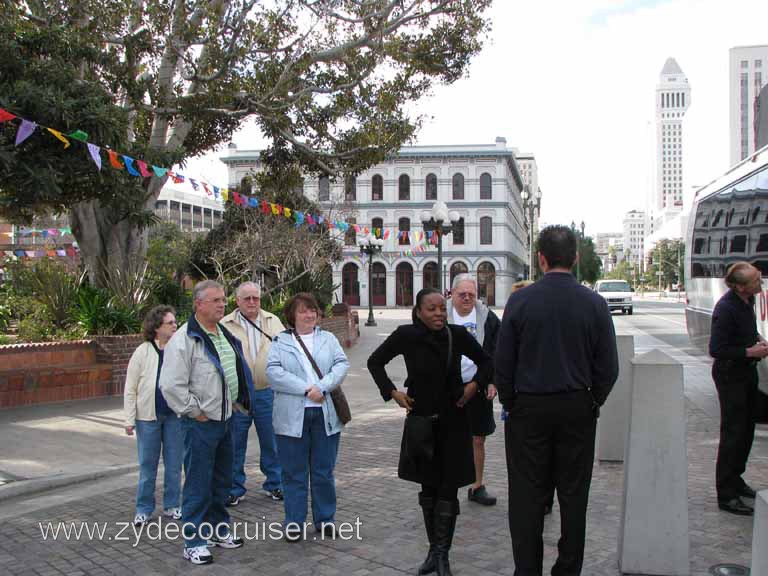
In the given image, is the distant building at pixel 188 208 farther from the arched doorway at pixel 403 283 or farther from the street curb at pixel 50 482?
the street curb at pixel 50 482

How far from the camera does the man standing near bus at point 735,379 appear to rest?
533 centimetres

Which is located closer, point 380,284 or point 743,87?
point 380,284

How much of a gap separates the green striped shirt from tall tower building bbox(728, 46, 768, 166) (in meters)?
125

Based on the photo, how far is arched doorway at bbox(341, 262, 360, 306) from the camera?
6219cm

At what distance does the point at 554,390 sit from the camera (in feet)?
11.7

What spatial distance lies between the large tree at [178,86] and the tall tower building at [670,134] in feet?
596

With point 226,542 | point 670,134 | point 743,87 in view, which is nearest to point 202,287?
point 226,542

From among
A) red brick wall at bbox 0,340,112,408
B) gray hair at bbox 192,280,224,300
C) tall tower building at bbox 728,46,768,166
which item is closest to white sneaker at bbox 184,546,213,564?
gray hair at bbox 192,280,224,300

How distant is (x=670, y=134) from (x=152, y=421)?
207326 mm

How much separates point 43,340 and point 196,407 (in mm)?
8620

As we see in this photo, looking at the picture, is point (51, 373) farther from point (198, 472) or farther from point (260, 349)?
point (198, 472)

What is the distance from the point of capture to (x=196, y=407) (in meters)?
4.44

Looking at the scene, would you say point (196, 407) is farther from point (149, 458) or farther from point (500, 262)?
point (500, 262)

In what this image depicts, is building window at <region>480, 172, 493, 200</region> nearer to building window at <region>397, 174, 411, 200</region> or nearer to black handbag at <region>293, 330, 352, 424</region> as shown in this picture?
building window at <region>397, 174, 411, 200</region>
